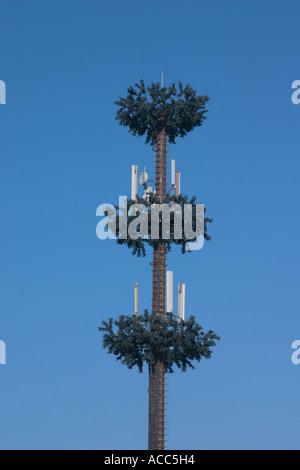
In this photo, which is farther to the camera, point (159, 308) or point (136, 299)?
point (136, 299)

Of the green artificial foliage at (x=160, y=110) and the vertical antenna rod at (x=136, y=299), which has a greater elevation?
the green artificial foliage at (x=160, y=110)

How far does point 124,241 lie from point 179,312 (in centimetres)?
785

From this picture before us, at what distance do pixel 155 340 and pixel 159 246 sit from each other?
8931 millimetres

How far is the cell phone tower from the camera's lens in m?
89.1

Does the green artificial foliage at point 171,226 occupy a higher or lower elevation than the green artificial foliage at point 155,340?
higher

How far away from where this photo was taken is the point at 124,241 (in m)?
92.5

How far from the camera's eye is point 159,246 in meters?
92.8

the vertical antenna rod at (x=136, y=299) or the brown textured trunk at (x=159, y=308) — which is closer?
the brown textured trunk at (x=159, y=308)

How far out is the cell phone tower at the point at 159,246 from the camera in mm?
89062

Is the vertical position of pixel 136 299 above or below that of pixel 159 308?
above

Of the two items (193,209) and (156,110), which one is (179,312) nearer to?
(193,209)
